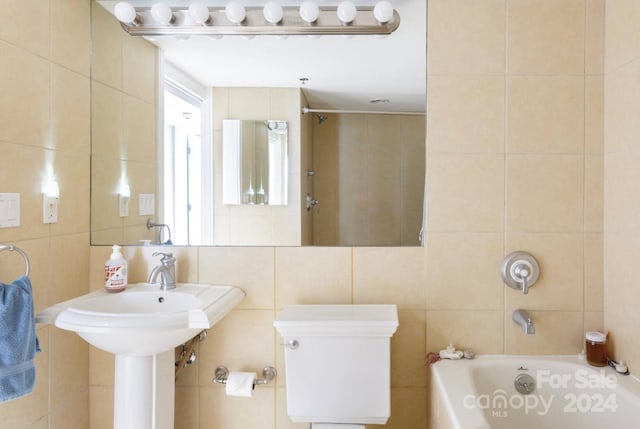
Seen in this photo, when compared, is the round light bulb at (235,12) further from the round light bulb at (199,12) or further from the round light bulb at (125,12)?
the round light bulb at (125,12)

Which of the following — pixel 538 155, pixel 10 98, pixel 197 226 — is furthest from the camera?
pixel 197 226

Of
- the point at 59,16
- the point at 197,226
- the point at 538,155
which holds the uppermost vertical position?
the point at 59,16

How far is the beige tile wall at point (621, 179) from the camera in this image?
1.34 meters

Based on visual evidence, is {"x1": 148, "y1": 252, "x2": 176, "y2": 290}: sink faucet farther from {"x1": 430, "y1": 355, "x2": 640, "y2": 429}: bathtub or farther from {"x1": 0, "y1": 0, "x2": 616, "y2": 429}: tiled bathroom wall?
{"x1": 430, "y1": 355, "x2": 640, "y2": 429}: bathtub

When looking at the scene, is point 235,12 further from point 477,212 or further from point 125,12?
point 477,212

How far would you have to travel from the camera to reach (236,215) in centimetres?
160

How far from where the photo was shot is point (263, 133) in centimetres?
160

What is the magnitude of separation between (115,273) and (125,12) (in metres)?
1.03

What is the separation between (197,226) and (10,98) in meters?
0.75

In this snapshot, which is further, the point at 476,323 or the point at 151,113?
the point at 151,113

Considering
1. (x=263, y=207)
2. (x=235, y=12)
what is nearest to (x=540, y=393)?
(x=263, y=207)

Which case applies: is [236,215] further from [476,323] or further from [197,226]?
[476,323]

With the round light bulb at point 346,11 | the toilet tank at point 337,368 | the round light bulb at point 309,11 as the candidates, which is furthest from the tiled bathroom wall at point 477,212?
the round light bulb at point 309,11

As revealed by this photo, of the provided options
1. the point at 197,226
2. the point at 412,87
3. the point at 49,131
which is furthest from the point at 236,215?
the point at 412,87
